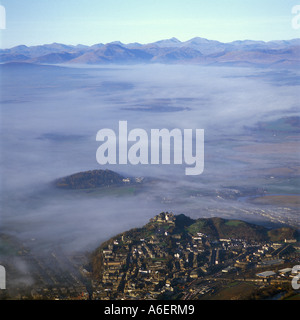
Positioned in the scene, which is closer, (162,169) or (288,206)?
(288,206)

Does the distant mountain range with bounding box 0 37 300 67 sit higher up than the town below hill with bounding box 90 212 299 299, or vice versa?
the distant mountain range with bounding box 0 37 300 67

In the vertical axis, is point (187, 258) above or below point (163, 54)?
below

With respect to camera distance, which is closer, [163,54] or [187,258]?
[187,258]

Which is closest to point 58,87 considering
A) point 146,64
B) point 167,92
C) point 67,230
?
point 167,92

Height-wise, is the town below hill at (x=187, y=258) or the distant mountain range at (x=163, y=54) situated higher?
the distant mountain range at (x=163, y=54)

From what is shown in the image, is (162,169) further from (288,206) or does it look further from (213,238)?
(213,238)

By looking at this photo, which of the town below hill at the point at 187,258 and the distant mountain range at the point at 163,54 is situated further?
the distant mountain range at the point at 163,54

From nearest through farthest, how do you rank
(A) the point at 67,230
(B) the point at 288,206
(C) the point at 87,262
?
(C) the point at 87,262
(A) the point at 67,230
(B) the point at 288,206

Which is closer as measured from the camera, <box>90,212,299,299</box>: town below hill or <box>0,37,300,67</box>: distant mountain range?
<box>90,212,299,299</box>: town below hill
